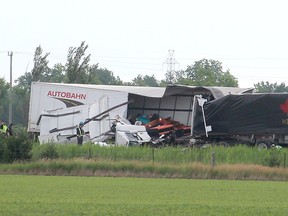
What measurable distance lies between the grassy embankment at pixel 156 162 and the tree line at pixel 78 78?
19.8m

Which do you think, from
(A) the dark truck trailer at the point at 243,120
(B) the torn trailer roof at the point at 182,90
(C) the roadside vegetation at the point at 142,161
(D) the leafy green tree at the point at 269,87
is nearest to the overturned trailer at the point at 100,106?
(B) the torn trailer roof at the point at 182,90

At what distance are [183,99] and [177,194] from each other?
20.3 m

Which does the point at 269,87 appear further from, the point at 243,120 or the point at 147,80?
the point at 243,120

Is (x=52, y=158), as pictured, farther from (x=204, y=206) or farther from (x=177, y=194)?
(x=204, y=206)

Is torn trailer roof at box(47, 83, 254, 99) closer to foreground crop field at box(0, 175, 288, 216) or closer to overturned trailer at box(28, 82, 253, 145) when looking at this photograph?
overturned trailer at box(28, 82, 253, 145)

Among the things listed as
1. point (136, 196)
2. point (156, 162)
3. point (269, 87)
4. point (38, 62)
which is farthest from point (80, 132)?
point (269, 87)

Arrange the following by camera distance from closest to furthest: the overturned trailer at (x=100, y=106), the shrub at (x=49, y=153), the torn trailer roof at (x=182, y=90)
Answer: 1. the shrub at (x=49, y=153)
2. the torn trailer roof at (x=182, y=90)
3. the overturned trailer at (x=100, y=106)

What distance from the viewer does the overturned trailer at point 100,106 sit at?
4175cm

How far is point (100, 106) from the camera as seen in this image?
42125 millimetres

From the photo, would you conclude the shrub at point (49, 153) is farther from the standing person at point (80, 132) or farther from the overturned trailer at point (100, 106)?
the overturned trailer at point (100, 106)

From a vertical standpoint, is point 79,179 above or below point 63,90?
below

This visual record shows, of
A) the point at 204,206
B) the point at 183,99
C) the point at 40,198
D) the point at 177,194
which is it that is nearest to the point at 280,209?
the point at 204,206

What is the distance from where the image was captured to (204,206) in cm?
1991

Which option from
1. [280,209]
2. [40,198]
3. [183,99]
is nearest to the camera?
[280,209]
